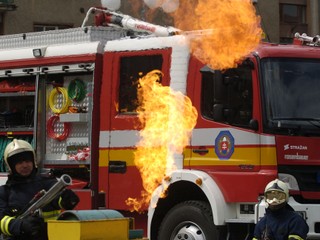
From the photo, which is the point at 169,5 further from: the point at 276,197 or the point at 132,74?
the point at 276,197

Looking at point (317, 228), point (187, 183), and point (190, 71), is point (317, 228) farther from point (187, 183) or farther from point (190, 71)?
point (190, 71)

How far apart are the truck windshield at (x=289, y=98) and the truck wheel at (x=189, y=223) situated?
122 centimetres

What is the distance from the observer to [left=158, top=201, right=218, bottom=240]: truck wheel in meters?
10.7

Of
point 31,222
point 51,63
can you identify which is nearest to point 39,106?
point 51,63

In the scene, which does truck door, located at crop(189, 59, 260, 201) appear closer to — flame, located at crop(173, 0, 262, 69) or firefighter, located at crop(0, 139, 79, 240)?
flame, located at crop(173, 0, 262, 69)

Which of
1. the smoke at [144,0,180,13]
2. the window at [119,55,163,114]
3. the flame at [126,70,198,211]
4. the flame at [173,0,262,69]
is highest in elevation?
the smoke at [144,0,180,13]

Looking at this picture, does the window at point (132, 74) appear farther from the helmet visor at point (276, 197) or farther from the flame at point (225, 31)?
the helmet visor at point (276, 197)

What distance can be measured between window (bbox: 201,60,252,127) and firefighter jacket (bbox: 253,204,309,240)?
2.82 m

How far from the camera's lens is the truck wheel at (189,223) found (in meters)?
10.7

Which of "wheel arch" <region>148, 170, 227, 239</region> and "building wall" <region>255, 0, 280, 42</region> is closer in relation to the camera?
"wheel arch" <region>148, 170, 227, 239</region>

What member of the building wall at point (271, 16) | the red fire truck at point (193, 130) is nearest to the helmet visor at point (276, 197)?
the red fire truck at point (193, 130)

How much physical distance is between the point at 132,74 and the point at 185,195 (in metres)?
1.65

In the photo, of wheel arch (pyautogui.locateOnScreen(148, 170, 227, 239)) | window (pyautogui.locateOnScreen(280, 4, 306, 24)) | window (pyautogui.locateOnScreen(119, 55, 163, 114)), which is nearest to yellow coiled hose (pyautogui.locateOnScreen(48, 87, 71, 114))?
window (pyautogui.locateOnScreen(119, 55, 163, 114))

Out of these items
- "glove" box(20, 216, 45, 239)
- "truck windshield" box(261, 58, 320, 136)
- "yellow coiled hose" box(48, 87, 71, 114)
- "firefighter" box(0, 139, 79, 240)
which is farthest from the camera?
"yellow coiled hose" box(48, 87, 71, 114)
